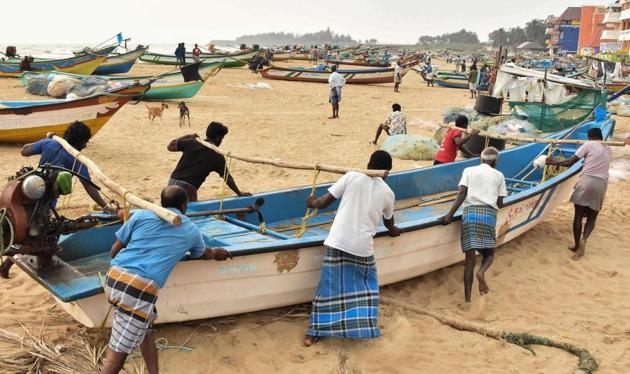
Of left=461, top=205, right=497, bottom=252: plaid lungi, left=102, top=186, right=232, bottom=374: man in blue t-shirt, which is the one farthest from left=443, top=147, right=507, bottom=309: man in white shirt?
left=102, top=186, right=232, bottom=374: man in blue t-shirt

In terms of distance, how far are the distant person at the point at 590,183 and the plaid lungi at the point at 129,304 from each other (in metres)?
5.01

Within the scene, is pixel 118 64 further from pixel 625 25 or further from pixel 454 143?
pixel 625 25

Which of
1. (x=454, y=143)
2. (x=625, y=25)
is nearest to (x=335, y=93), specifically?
(x=454, y=143)

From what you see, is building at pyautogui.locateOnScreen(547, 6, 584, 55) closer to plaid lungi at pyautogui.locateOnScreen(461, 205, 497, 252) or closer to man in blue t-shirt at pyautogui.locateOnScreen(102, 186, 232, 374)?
plaid lungi at pyautogui.locateOnScreen(461, 205, 497, 252)

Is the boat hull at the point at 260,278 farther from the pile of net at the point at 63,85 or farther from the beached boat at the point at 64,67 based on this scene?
the beached boat at the point at 64,67

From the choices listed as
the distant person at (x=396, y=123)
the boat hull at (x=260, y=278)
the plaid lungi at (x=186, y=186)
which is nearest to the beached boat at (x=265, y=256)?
the boat hull at (x=260, y=278)

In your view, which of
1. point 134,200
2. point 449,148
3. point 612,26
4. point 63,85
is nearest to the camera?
point 134,200

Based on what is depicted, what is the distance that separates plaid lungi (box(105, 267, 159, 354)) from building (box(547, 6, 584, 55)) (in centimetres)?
9494

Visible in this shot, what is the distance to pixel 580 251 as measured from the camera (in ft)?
21.0

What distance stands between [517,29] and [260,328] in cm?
14804

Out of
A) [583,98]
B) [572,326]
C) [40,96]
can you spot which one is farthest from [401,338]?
[40,96]

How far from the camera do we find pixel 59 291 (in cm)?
358

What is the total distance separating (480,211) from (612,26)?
82.8 meters

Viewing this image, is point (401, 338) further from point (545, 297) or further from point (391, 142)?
point (391, 142)
